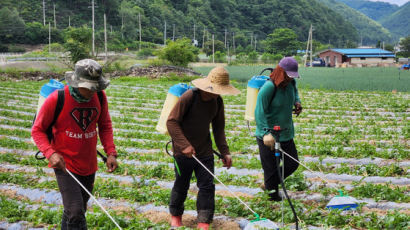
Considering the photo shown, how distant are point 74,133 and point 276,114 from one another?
2525mm

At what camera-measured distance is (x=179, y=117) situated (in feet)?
13.5

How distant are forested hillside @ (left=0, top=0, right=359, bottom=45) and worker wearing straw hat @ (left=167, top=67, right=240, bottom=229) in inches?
2819

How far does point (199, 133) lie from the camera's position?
428 cm

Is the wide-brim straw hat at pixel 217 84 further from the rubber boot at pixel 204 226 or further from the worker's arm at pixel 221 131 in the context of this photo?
the rubber boot at pixel 204 226

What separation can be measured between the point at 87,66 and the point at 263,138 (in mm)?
2325

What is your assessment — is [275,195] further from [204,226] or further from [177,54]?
[177,54]

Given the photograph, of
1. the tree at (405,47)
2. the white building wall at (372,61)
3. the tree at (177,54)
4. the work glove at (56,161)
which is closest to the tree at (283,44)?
the white building wall at (372,61)

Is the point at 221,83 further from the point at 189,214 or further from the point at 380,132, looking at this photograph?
the point at 380,132

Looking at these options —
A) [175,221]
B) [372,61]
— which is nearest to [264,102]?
[175,221]

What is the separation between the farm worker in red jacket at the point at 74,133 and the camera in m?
3.41

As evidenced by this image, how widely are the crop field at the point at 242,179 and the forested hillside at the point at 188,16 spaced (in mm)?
66679

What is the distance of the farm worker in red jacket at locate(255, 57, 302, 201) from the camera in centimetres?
484

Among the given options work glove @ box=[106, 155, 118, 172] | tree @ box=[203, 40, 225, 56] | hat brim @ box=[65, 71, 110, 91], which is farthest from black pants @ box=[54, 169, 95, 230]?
tree @ box=[203, 40, 225, 56]

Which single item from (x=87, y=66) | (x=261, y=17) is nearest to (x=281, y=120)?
(x=87, y=66)
